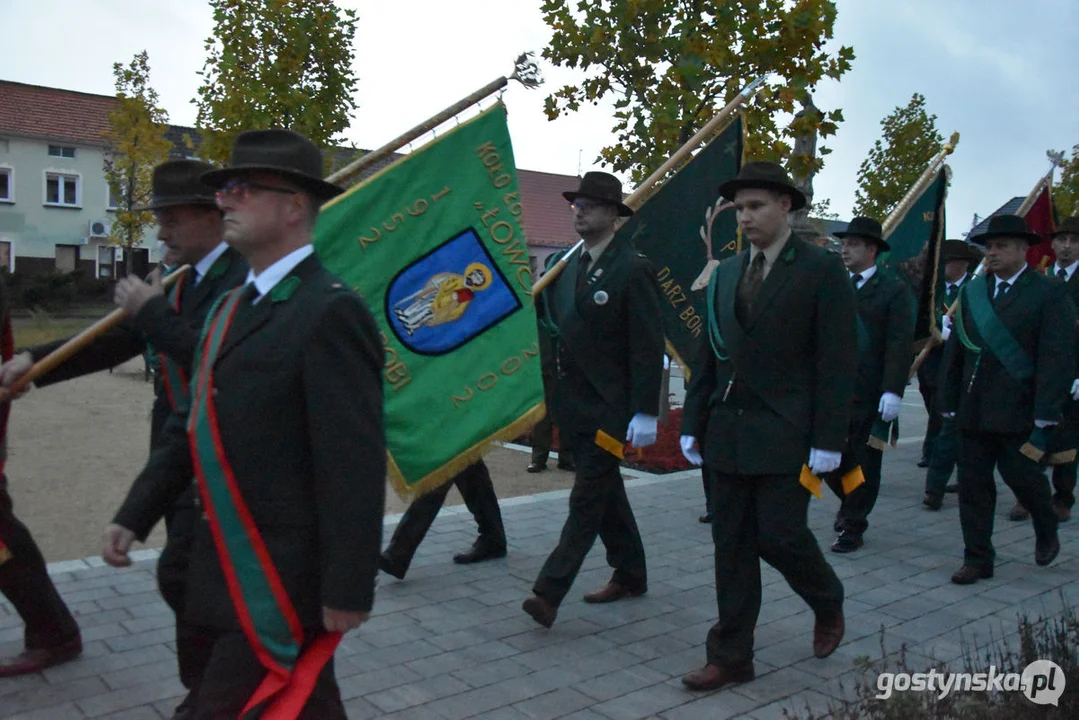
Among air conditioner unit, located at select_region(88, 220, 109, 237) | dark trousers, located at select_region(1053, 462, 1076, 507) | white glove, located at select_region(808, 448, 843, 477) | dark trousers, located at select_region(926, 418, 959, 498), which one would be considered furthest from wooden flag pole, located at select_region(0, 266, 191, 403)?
air conditioner unit, located at select_region(88, 220, 109, 237)

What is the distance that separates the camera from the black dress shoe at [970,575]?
6.18 meters

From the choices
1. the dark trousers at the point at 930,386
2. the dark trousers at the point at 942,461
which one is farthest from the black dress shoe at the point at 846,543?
the dark trousers at the point at 930,386

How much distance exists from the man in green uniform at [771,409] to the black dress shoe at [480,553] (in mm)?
2173

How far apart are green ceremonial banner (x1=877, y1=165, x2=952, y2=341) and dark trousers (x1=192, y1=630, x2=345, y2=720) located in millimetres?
6795

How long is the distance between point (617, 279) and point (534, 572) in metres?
1.93

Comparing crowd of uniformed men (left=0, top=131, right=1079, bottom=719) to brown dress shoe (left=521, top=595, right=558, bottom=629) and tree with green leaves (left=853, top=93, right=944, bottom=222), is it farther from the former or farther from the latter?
tree with green leaves (left=853, top=93, right=944, bottom=222)

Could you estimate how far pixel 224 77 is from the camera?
1318cm

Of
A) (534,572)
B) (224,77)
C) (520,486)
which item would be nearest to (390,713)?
(534,572)

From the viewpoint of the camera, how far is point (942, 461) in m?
8.56

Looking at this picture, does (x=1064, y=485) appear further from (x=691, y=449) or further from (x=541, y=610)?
(x=541, y=610)

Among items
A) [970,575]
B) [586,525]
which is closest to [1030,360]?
[970,575]

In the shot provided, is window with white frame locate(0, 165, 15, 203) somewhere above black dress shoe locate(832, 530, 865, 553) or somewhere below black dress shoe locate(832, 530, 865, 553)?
above

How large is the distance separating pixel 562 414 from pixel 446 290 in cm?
93

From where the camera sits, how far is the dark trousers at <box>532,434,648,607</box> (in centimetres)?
516
